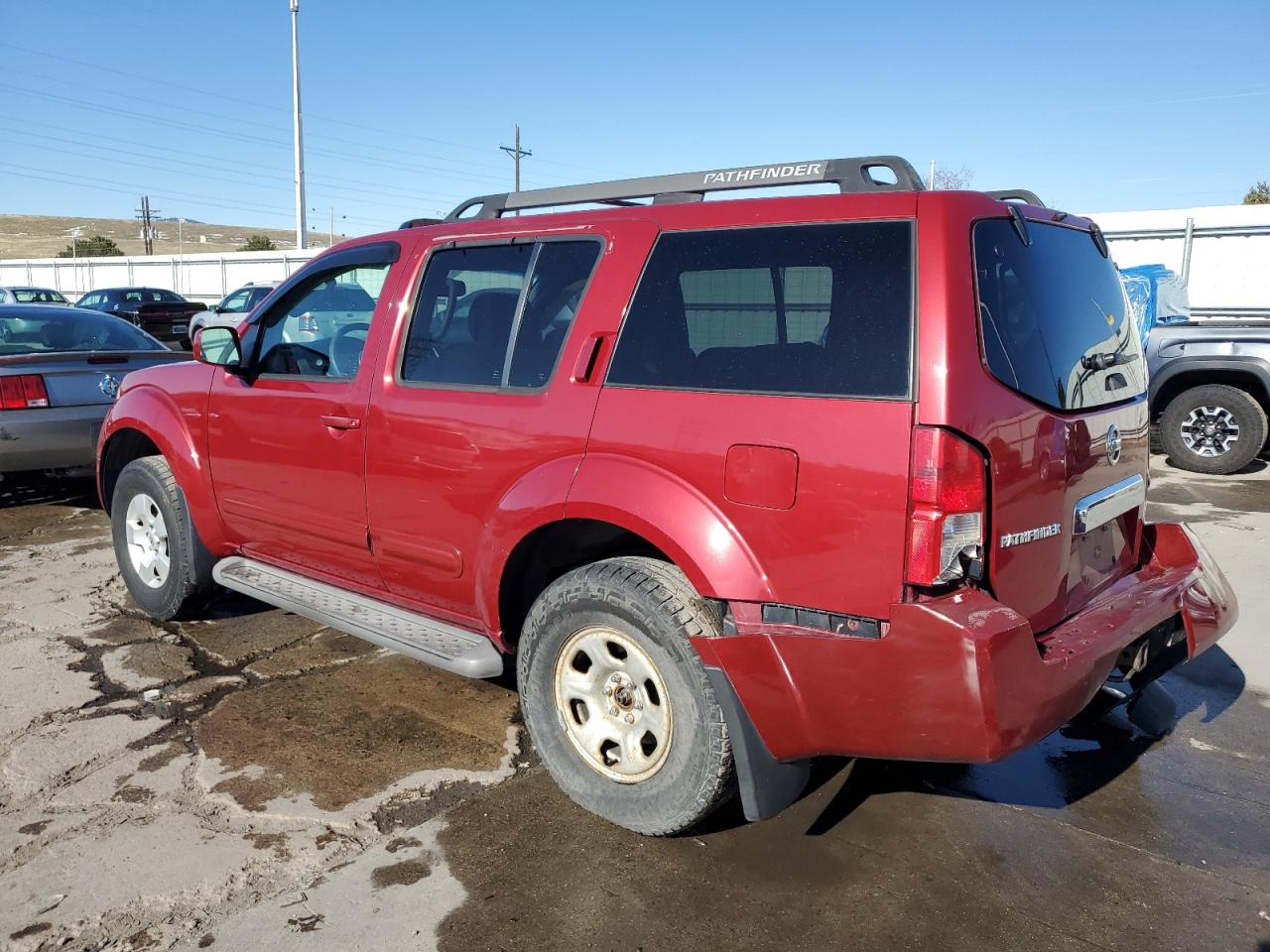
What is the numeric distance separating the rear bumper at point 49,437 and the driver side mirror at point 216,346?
3.20 metres

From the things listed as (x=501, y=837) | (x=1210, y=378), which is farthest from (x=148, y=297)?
(x=501, y=837)

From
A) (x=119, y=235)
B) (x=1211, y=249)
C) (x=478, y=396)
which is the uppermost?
(x=119, y=235)

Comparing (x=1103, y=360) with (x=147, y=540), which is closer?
(x=1103, y=360)

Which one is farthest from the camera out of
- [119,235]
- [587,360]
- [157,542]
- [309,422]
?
[119,235]

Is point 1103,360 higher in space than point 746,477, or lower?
higher

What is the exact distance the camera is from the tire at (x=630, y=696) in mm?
2660

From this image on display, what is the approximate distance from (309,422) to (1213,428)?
28.6 ft

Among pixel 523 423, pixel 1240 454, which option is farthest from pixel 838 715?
pixel 1240 454

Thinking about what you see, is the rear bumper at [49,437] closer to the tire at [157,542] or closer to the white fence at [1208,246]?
the tire at [157,542]

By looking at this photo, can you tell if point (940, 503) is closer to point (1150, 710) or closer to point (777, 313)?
point (777, 313)

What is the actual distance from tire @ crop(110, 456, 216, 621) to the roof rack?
6.61 ft

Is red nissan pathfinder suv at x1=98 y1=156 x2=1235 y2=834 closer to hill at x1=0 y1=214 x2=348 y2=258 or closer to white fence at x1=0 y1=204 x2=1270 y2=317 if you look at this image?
white fence at x1=0 y1=204 x2=1270 y2=317

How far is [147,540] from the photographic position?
488 cm

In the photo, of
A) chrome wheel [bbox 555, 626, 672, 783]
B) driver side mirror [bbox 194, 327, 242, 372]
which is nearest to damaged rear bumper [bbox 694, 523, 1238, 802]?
chrome wheel [bbox 555, 626, 672, 783]
